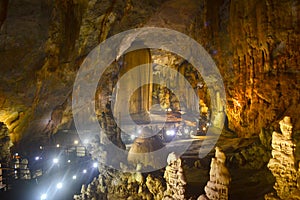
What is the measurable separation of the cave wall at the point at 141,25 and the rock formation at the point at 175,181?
191 inches

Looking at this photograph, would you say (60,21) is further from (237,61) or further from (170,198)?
(237,61)

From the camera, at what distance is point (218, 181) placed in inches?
193

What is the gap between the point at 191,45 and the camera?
627 inches

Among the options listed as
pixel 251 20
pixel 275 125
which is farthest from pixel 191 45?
pixel 275 125

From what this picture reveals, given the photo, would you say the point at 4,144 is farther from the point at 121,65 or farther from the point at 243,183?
the point at 121,65

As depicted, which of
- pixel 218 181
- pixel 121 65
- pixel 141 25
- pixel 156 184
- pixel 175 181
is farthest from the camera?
pixel 121 65

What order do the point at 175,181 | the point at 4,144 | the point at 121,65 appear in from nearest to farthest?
the point at 175,181 < the point at 4,144 < the point at 121,65

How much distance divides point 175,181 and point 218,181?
2.95ft

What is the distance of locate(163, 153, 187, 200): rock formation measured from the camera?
5.25m

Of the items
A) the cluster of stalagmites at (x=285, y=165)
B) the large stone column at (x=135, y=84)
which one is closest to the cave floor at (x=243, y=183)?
the cluster of stalagmites at (x=285, y=165)

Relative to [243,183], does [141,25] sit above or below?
above

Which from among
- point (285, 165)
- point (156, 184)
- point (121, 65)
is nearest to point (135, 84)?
point (121, 65)

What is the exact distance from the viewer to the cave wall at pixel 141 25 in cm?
713

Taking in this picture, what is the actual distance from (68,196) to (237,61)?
31.8ft
